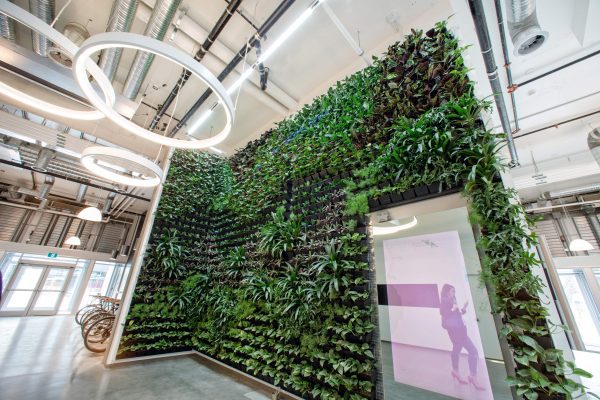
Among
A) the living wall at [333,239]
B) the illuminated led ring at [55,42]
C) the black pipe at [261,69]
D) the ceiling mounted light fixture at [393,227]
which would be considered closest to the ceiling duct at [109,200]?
the living wall at [333,239]

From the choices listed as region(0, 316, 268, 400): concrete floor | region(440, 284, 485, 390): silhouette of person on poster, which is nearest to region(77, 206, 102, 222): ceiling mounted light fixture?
region(0, 316, 268, 400): concrete floor

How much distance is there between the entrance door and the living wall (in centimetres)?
841

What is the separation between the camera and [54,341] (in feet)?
17.0

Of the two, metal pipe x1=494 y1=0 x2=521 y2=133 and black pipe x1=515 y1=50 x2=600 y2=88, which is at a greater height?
black pipe x1=515 y1=50 x2=600 y2=88

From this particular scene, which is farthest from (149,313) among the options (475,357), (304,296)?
(475,357)

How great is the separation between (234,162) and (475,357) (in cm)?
594

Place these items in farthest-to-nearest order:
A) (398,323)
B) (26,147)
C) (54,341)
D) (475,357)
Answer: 1. (26,147)
2. (54,341)
3. (398,323)
4. (475,357)

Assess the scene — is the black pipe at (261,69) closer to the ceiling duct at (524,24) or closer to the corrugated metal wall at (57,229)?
the ceiling duct at (524,24)

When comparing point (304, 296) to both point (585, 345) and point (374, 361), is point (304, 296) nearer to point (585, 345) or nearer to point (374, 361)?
point (374, 361)

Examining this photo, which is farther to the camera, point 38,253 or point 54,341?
point 38,253

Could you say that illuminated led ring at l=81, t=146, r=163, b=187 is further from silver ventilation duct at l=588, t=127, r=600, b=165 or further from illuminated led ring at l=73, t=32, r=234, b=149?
silver ventilation duct at l=588, t=127, r=600, b=165

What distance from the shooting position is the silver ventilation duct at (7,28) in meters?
3.41

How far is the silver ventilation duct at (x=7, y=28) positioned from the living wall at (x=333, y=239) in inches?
121

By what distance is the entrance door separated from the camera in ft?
28.4
